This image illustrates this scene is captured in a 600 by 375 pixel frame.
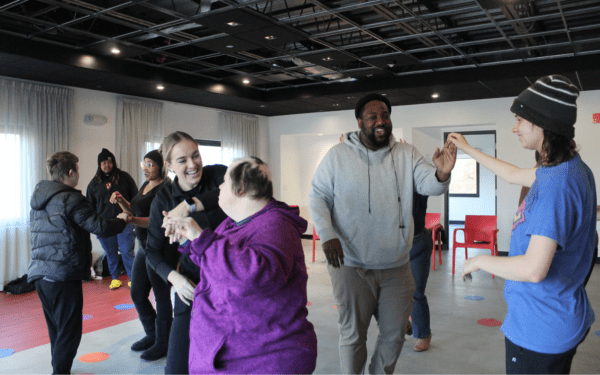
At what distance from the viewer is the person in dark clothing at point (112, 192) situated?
20.7 ft

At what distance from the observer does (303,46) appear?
22.5 ft

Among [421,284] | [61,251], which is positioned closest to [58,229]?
[61,251]

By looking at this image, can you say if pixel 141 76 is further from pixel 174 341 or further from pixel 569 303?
pixel 569 303

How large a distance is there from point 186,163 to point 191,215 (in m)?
0.34

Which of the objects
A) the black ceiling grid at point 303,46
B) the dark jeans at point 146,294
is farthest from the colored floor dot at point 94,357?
the black ceiling grid at point 303,46

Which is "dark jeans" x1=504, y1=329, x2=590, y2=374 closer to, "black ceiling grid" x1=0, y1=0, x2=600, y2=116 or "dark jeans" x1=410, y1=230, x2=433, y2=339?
"dark jeans" x1=410, y1=230, x2=433, y2=339

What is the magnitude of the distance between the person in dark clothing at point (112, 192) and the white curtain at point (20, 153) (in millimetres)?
823

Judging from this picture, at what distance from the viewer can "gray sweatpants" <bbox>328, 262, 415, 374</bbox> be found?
2.63 meters

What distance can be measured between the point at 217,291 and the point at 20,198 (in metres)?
6.42

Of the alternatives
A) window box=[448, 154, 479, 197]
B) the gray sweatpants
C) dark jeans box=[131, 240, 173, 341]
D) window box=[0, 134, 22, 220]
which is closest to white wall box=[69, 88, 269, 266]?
window box=[0, 134, 22, 220]

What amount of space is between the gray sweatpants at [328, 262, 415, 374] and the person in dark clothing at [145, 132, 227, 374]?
2.63 ft

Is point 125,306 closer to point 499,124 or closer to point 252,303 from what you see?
point 252,303

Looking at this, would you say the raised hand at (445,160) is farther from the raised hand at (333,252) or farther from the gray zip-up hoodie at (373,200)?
the raised hand at (333,252)

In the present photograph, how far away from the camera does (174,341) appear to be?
2.32 meters
